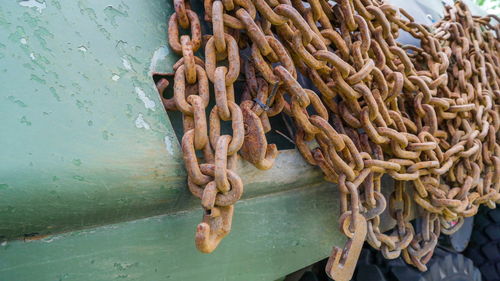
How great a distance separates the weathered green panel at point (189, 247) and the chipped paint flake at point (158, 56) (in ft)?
0.83

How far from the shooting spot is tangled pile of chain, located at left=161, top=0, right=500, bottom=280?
604 mm

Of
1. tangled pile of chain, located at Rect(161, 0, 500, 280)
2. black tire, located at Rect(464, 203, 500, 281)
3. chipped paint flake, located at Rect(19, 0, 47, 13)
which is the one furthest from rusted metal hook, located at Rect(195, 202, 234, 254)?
black tire, located at Rect(464, 203, 500, 281)

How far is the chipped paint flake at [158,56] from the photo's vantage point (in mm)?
647

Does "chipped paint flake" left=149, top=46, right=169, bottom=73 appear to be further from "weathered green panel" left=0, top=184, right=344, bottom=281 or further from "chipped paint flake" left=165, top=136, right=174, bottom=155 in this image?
"weathered green panel" left=0, top=184, right=344, bottom=281

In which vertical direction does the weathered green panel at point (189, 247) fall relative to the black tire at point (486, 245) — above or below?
above

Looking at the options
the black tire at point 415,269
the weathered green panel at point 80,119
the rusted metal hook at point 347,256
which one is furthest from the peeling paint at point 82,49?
the black tire at point 415,269

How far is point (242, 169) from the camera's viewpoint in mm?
688

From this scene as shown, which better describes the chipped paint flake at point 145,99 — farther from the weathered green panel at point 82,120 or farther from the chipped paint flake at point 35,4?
the chipped paint flake at point 35,4

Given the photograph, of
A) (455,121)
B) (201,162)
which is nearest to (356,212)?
(201,162)

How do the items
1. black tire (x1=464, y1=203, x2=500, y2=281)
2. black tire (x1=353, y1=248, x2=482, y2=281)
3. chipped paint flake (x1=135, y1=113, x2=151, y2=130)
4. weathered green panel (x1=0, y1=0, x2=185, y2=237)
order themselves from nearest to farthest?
weathered green panel (x1=0, y1=0, x2=185, y2=237), chipped paint flake (x1=135, y1=113, x2=151, y2=130), black tire (x1=353, y1=248, x2=482, y2=281), black tire (x1=464, y1=203, x2=500, y2=281)

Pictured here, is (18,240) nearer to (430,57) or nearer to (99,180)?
(99,180)

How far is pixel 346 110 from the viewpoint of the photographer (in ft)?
2.72

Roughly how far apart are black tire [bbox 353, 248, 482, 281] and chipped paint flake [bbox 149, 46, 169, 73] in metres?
0.95

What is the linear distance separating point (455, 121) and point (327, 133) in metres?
0.53
